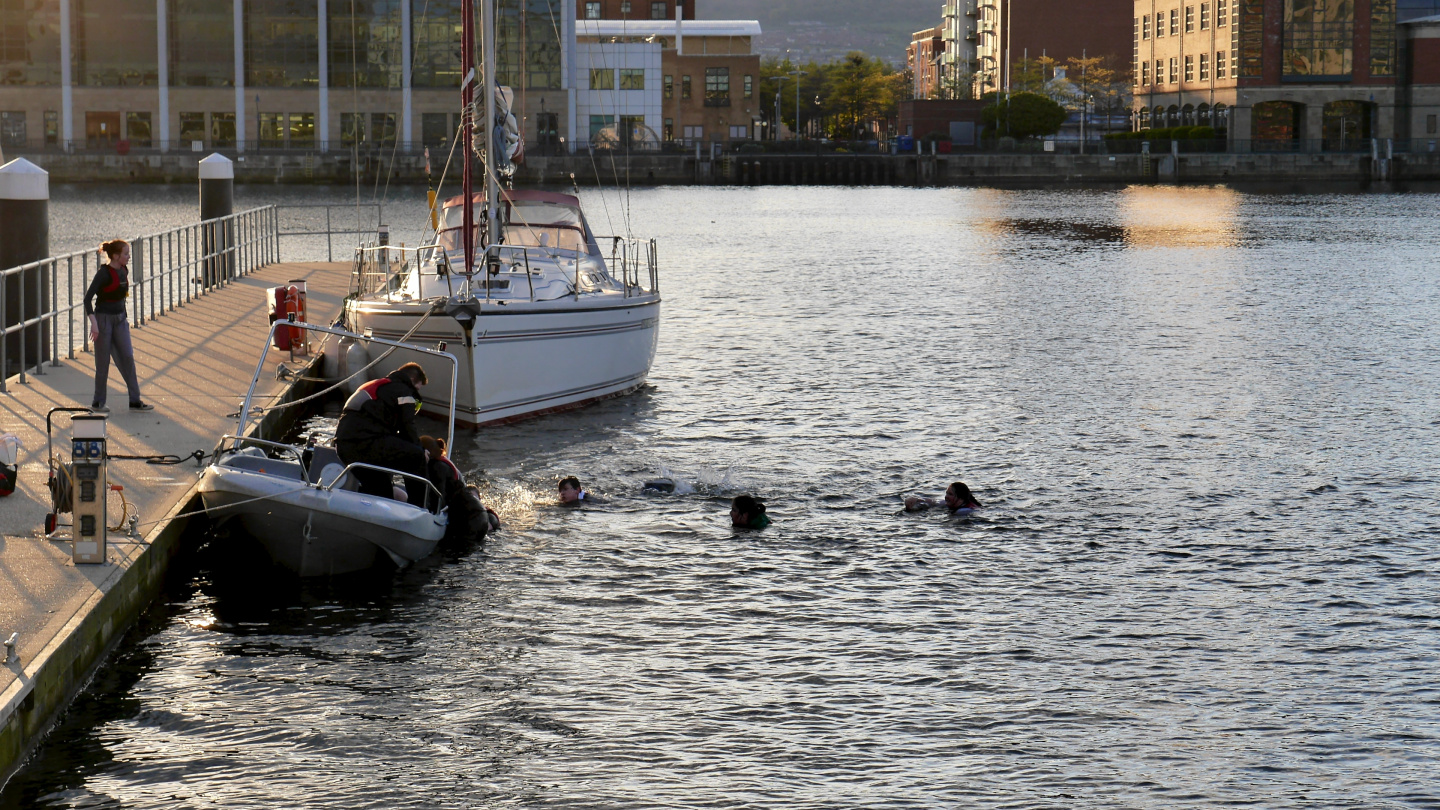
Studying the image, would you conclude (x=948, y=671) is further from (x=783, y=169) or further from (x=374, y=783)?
(x=783, y=169)

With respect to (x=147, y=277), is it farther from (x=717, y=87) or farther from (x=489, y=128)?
(x=717, y=87)

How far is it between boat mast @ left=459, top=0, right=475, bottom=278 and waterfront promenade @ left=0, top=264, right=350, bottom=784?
3.02 metres

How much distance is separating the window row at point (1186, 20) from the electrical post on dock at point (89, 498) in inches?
4453

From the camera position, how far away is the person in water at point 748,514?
15.4 metres

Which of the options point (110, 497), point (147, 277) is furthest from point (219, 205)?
point (110, 497)

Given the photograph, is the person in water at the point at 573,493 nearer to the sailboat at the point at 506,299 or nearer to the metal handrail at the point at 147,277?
the sailboat at the point at 506,299

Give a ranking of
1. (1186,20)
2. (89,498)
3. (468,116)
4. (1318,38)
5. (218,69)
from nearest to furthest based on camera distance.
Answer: (89,498) → (468,116) → (218,69) → (1318,38) → (1186,20)

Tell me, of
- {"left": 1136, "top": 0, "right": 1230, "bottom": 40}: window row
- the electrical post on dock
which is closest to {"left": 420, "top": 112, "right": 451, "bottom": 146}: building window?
{"left": 1136, "top": 0, "right": 1230, "bottom": 40}: window row

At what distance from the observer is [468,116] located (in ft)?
73.7

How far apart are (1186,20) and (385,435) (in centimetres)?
11813

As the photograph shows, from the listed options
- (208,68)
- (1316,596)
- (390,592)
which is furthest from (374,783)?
(208,68)

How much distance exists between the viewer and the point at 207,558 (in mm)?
13656

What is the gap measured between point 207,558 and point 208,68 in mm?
101392

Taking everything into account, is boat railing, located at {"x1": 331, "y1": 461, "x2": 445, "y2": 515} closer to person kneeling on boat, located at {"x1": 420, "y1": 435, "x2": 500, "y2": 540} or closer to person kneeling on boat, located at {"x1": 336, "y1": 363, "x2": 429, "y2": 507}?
person kneeling on boat, located at {"x1": 336, "y1": 363, "x2": 429, "y2": 507}
